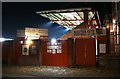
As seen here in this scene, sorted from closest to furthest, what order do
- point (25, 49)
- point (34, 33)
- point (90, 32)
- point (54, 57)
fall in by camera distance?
point (90, 32)
point (54, 57)
point (25, 49)
point (34, 33)

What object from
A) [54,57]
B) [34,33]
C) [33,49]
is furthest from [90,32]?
[34,33]

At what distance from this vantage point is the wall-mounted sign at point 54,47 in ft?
76.6

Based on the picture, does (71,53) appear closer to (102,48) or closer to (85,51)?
(85,51)

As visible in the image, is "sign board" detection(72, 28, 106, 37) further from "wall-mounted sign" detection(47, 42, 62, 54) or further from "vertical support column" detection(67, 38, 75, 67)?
"wall-mounted sign" detection(47, 42, 62, 54)

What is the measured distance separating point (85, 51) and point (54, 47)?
2669 mm

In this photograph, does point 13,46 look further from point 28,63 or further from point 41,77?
point 41,77

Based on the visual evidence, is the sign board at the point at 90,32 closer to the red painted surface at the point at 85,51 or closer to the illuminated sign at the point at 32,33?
the red painted surface at the point at 85,51

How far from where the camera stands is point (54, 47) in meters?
23.5

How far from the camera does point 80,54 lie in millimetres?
22688

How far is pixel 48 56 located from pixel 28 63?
1.81 metres

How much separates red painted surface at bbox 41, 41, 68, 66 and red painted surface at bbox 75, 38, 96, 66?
3.39 feet

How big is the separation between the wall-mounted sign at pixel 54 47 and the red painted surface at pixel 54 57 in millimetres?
262

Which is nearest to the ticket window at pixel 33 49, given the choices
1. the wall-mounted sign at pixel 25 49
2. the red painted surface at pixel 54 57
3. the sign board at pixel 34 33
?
the wall-mounted sign at pixel 25 49

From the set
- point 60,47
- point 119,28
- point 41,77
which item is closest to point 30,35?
point 60,47
